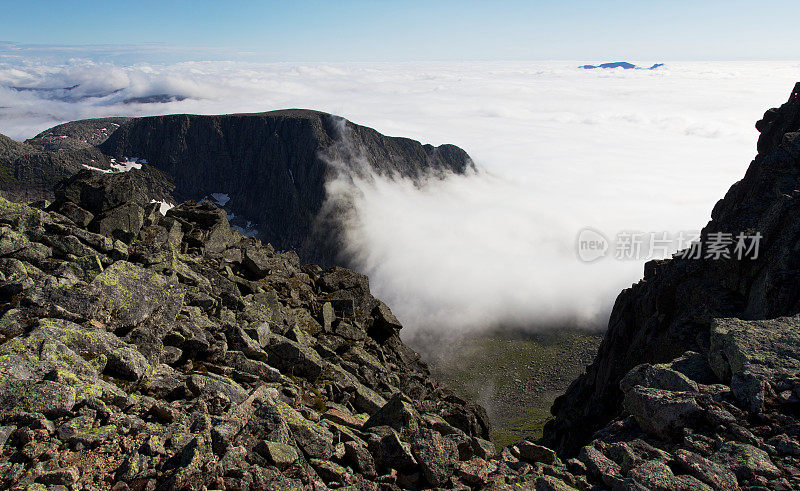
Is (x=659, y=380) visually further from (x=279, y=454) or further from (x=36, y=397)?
(x=36, y=397)

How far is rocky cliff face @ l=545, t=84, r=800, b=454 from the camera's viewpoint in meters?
33.3

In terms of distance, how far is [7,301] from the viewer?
18203 mm

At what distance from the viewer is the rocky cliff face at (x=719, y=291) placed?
33344mm

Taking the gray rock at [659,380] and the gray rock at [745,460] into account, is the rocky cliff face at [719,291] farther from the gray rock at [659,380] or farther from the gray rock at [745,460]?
the gray rock at [745,460]

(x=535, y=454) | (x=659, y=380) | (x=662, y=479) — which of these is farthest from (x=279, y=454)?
(x=659, y=380)

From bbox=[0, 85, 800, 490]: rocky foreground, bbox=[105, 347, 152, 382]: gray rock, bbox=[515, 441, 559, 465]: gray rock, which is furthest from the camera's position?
bbox=[515, 441, 559, 465]: gray rock

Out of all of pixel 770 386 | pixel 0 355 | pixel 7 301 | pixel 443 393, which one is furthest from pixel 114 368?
pixel 443 393

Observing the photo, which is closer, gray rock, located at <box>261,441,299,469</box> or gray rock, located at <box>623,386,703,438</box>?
gray rock, located at <box>261,441,299,469</box>

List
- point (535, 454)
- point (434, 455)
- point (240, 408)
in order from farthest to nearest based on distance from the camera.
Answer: point (535, 454) < point (434, 455) < point (240, 408)

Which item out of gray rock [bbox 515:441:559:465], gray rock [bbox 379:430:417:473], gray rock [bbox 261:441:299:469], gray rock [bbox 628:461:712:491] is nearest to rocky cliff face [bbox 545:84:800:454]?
gray rock [bbox 628:461:712:491]

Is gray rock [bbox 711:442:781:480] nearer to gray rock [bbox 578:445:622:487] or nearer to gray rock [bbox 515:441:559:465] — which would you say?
gray rock [bbox 578:445:622:487]

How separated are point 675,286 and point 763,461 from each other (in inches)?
1519

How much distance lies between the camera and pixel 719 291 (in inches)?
1638

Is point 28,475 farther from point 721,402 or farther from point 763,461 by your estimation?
point 721,402
